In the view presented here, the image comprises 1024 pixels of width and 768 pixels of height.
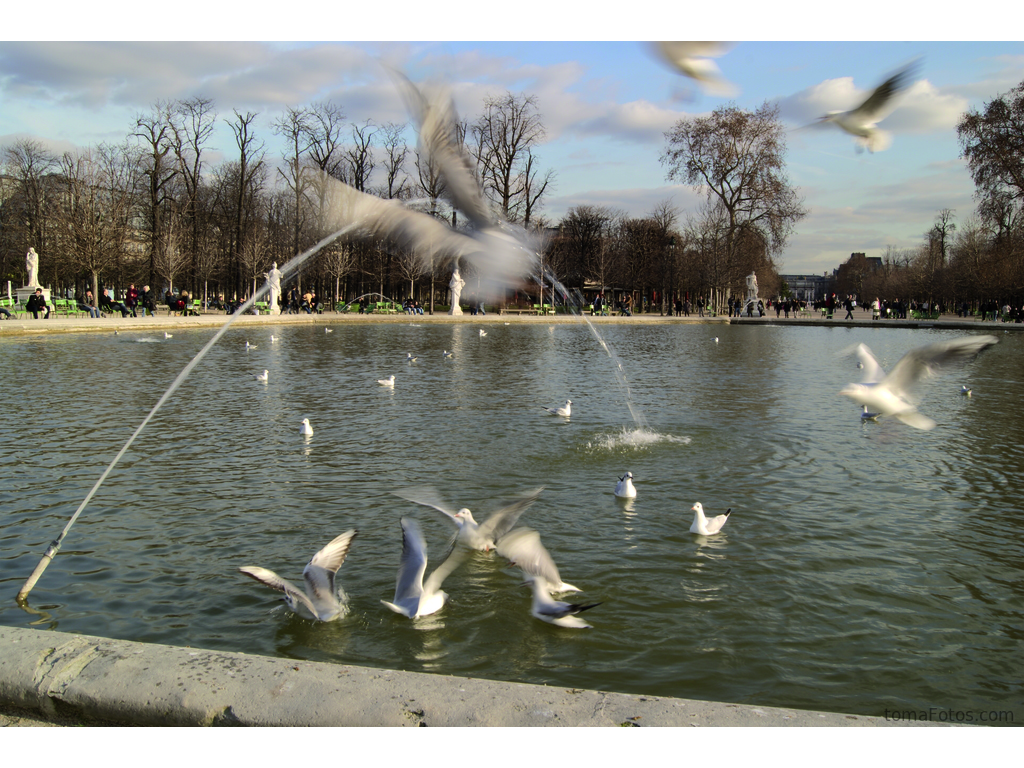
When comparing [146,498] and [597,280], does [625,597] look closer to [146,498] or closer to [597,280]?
[146,498]

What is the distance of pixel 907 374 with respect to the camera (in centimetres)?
554

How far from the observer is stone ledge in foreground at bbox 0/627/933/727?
2.96m

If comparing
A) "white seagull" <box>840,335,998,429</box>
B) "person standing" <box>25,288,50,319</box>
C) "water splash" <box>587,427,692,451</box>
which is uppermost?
"person standing" <box>25,288,50,319</box>

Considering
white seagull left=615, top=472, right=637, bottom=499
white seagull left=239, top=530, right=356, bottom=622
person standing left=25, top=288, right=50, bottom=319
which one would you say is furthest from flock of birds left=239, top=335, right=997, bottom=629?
person standing left=25, top=288, right=50, bottom=319

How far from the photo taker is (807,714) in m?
3.02

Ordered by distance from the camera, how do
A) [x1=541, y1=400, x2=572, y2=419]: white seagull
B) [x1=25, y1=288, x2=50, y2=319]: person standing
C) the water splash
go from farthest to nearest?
[x1=25, y1=288, x2=50, y2=319]: person standing < [x1=541, y1=400, x2=572, y2=419]: white seagull < the water splash

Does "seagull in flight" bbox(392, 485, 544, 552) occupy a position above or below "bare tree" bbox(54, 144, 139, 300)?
below

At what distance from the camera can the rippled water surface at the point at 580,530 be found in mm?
4461

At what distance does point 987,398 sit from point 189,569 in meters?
15.0

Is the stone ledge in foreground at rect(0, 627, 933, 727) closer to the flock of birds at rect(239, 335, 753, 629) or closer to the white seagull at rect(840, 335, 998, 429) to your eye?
the flock of birds at rect(239, 335, 753, 629)

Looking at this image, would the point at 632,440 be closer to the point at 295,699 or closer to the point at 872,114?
the point at 872,114

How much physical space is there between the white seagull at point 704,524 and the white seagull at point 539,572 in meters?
1.96

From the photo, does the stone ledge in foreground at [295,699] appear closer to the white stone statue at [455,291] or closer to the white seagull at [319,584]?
the white seagull at [319,584]

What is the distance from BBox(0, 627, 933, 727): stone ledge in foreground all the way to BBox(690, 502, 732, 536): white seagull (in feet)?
10.8
